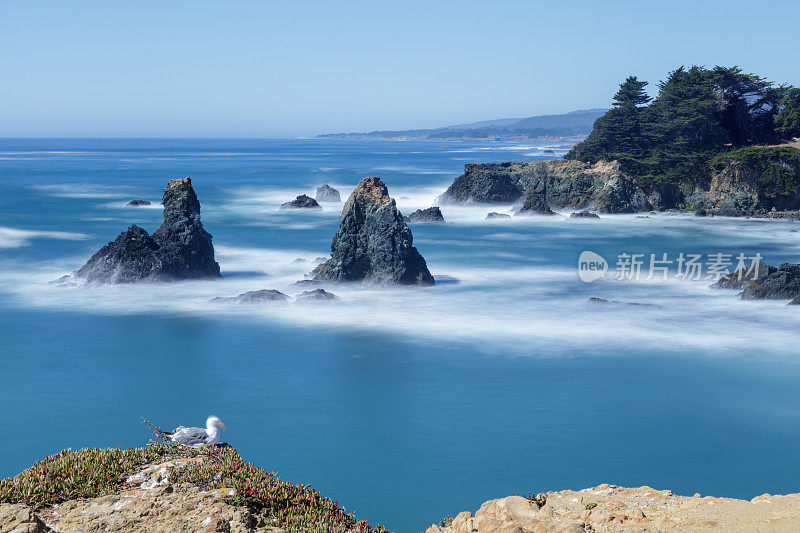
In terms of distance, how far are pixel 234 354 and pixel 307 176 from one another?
262ft

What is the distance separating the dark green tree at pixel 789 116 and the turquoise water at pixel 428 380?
1282 inches

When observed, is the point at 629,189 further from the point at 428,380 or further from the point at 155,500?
the point at 155,500

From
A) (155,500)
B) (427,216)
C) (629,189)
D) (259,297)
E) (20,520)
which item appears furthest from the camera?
(629,189)

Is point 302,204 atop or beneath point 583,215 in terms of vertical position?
beneath

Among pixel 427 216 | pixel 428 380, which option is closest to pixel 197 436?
pixel 428 380

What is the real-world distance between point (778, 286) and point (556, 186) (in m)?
34.7

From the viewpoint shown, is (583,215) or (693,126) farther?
(693,126)

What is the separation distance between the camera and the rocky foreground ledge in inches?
277

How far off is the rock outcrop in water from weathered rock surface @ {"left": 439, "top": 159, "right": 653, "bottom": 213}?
32077 mm

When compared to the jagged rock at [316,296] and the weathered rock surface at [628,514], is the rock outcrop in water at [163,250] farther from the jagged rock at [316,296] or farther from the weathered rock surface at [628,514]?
the weathered rock surface at [628,514]

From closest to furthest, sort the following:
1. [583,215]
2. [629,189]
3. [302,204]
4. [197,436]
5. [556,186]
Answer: [197,436] → [583,215] → [629,189] → [556,186] → [302,204]

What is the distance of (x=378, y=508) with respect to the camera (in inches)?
478

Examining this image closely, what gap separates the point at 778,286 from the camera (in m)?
24.9

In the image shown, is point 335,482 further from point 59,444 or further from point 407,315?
point 407,315
